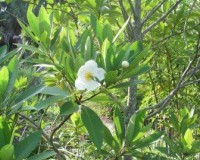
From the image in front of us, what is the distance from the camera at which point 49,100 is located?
1000mm

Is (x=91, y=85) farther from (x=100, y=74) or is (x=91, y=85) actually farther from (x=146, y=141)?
(x=146, y=141)

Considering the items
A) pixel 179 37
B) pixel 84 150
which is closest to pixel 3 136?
pixel 84 150

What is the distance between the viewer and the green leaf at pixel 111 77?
96 centimetres

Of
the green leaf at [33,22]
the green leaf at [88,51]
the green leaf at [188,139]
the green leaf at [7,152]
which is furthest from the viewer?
the green leaf at [188,139]

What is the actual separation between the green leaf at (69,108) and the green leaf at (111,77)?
97mm

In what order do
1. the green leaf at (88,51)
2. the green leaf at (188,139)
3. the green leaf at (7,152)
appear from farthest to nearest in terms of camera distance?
the green leaf at (188,139) → the green leaf at (88,51) → the green leaf at (7,152)

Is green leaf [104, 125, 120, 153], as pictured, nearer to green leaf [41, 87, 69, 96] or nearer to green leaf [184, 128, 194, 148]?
green leaf [41, 87, 69, 96]

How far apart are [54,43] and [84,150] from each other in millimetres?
913

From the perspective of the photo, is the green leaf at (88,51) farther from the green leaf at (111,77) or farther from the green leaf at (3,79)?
the green leaf at (3,79)

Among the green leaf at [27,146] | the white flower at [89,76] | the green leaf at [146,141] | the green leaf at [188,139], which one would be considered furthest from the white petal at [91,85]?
the green leaf at [188,139]

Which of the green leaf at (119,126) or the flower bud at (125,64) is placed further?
the green leaf at (119,126)

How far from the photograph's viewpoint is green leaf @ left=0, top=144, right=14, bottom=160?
81 centimetres

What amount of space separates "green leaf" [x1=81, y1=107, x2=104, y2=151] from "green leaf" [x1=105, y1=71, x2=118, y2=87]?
91 millimetres

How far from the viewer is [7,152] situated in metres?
0.81
